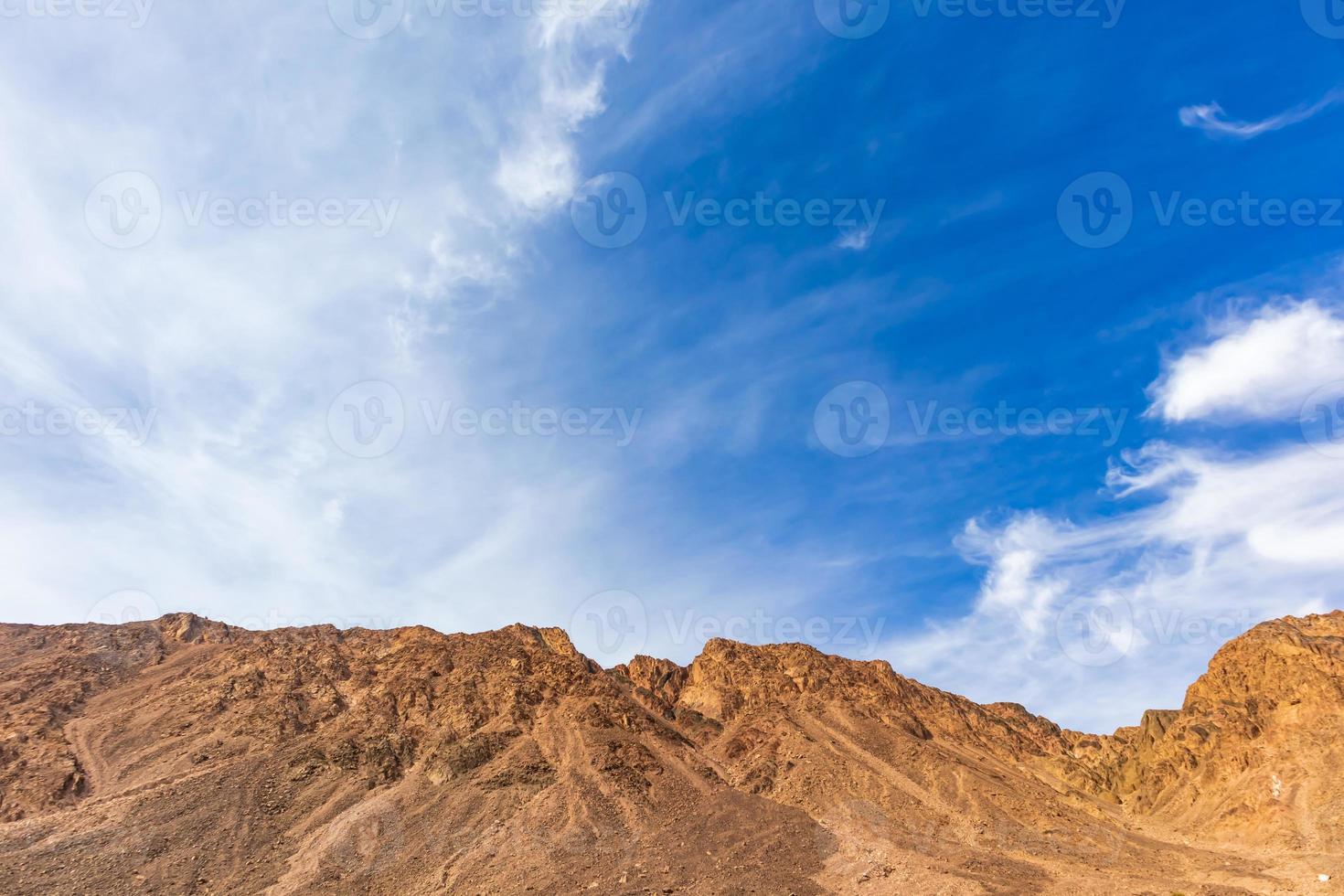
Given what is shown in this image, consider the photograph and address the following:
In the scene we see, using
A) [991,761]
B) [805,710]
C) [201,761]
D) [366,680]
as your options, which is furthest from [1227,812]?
[201,761]

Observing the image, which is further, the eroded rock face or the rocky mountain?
the eroded rock face

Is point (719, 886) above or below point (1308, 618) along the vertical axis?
below

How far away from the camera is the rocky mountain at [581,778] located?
125 ft

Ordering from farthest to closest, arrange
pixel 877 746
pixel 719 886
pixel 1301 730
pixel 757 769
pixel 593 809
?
pixel 877 746 → pixel 757 769 → pixel 1301 730 → pixel 593 809 → pixel 719 886

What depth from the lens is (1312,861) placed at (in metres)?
38.1

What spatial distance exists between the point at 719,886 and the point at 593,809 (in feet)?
34.6

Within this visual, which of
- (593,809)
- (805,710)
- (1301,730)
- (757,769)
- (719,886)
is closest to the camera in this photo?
(719,886)

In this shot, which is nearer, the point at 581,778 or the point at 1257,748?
the point at 581,778

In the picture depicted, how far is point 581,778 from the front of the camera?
4809 centimetres

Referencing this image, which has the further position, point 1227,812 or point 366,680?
point 366,680

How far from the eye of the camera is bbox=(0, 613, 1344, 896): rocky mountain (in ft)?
125

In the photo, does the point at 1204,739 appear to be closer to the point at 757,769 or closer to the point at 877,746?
the point at 877,746

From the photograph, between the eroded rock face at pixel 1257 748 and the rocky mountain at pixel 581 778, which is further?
the eroded rock face at pixel 1257 748

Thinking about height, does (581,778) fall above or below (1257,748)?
below
